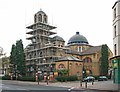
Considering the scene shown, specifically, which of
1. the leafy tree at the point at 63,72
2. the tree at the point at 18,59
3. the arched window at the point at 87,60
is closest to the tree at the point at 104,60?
the arched window at the point at 87,60

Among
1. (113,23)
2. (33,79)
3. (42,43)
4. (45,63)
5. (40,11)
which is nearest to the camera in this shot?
(113,23)

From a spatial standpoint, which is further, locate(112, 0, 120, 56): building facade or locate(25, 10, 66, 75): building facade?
locate(25, 10, 66, 75): building facade

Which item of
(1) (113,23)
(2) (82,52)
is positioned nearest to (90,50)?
(2) (82,52)

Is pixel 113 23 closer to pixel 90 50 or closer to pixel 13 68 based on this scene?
pixel 13 68

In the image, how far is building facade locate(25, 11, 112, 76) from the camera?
285ft

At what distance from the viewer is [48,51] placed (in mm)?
87312

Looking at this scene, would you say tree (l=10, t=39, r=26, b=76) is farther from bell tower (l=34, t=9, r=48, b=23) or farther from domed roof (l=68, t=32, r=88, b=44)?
domed roof (l=68, t=32, r=88, b=44)

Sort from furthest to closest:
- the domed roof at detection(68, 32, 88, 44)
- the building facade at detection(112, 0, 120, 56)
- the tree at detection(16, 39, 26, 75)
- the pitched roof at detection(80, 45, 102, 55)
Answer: the domed roof at detection(68, 32, 88, 44) → the pitched roof at detection(80, 45, 102, 55) → the tree at detection(16, 39, 26, 75) → the building facade at detection(112, 0, 120, 56)

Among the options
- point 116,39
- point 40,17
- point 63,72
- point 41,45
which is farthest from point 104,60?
point 116,39

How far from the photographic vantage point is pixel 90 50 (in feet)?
327

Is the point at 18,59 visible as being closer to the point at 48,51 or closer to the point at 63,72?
the point at 48,51

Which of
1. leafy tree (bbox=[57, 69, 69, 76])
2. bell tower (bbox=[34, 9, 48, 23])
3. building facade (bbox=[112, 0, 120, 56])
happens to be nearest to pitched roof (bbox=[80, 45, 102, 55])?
bell tower (bbox=[34, 9, 48, 23])

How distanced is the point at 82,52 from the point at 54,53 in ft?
52.2

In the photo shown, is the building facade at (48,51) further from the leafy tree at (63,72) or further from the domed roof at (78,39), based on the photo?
the leafy tree at (63,72)
